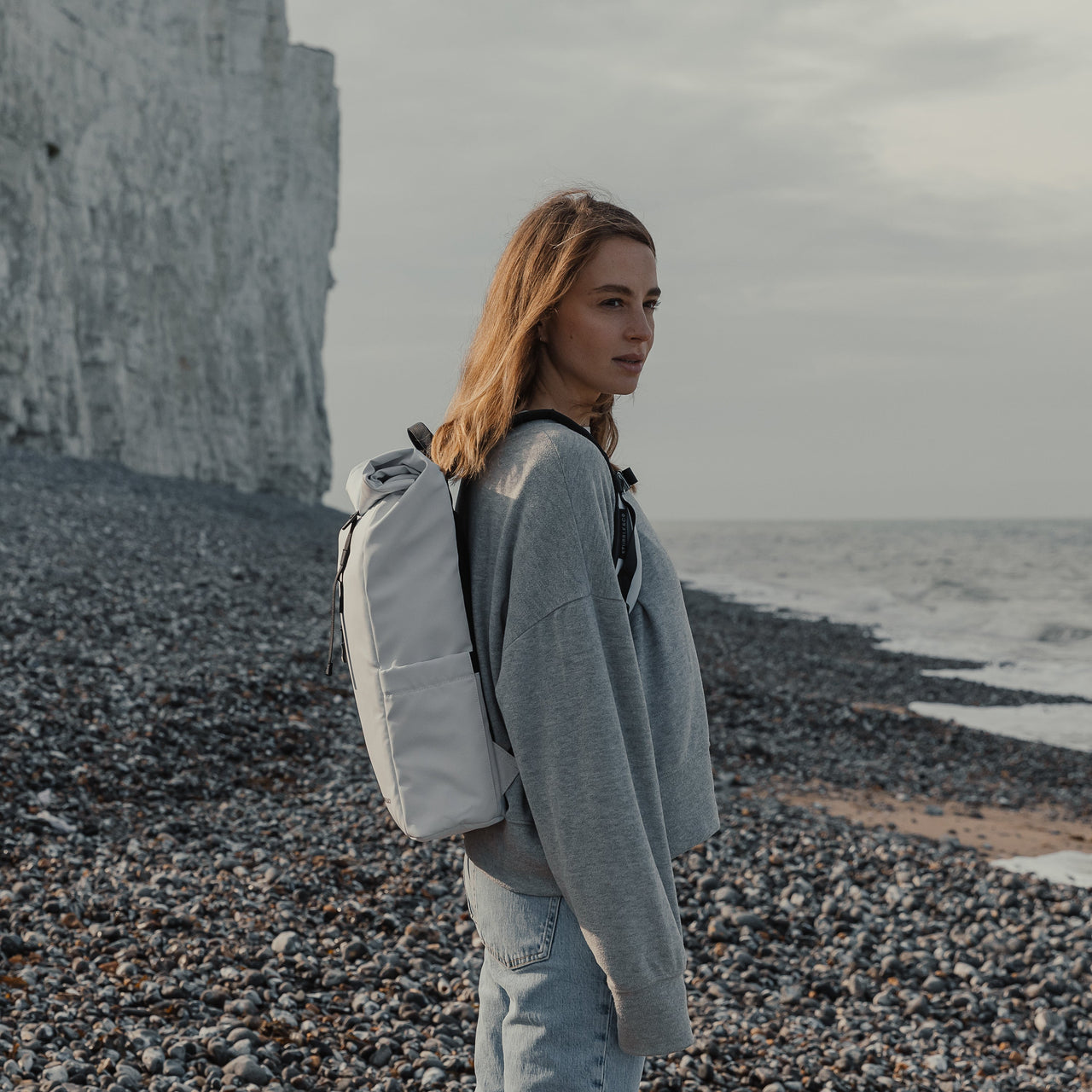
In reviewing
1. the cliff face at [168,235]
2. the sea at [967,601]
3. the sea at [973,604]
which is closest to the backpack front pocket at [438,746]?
the sea at [973,604]

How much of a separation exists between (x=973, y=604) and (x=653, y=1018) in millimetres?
33478

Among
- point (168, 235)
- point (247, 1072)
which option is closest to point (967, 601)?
point (168, 235)

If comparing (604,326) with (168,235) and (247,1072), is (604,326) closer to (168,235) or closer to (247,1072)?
(247,1072)

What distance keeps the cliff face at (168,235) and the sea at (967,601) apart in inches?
685

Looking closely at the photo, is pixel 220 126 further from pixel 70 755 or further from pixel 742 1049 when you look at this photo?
pixel 742 1049

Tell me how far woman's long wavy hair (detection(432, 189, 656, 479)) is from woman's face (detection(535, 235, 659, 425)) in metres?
0.02

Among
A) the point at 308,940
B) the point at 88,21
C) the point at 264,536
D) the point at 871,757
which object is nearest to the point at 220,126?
the point at 88,21

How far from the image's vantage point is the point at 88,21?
24453 millimetres

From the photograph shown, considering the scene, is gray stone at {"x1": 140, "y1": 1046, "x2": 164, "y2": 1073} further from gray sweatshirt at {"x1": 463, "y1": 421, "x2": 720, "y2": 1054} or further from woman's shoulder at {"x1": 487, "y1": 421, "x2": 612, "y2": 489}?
woman's shoulder at {"x1": 487, "y1": 421, "x2": 612, "y2": 489}

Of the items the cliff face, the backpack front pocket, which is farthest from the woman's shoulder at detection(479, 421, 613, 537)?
the cliff face

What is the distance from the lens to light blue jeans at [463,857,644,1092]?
1.63m

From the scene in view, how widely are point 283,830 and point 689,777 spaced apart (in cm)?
421

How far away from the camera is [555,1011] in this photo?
5.37ft

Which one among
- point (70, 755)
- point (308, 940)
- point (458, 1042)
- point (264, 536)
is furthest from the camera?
point (264, 536)
